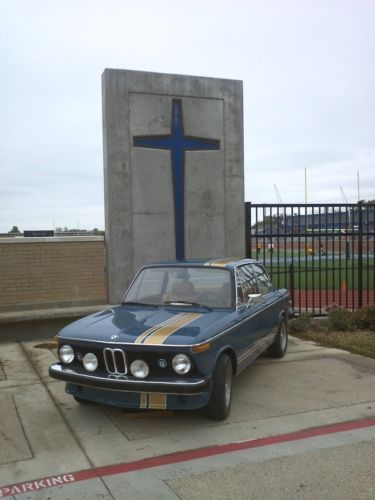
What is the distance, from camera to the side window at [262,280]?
7088 mm

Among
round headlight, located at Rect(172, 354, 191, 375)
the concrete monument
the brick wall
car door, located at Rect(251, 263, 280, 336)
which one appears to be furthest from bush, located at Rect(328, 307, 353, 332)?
round headlight, located at Rect(172, 354, 191, 375)

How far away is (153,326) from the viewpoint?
503cm

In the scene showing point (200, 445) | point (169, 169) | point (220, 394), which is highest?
point (169, 169)

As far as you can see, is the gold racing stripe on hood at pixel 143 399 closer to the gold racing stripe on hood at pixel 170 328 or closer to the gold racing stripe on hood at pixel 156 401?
the gold racing stripe on hood at pixel 156 401

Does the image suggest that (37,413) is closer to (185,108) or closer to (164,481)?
(164,481)

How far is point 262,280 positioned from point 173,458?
3527 millimetres

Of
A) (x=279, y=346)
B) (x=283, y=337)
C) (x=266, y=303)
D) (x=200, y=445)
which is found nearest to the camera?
(x=200, y=445)

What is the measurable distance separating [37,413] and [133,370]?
4.56ft

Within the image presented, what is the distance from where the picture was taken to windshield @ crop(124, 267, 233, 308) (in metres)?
5.85

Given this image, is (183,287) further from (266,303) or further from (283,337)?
(283,337)

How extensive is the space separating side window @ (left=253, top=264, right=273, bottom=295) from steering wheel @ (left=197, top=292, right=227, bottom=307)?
124cm

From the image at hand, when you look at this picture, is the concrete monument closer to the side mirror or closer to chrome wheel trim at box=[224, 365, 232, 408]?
the side mirror

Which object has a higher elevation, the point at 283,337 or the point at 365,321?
the point at 283,337

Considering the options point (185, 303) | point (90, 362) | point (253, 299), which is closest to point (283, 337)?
point (253, 299)
